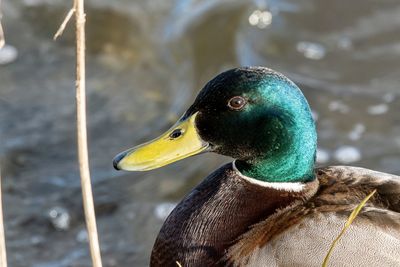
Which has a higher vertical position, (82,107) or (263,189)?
(82,107)

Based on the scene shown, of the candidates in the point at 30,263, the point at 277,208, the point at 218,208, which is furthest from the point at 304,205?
the point at 30,263

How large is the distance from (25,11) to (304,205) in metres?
4.54

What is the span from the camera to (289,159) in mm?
3674

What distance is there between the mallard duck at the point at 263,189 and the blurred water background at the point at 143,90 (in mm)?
1516

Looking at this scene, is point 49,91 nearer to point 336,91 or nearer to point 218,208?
point 336,91

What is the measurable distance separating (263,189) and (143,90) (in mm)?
3152

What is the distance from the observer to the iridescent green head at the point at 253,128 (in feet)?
11.7

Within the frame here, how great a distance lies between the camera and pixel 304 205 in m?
3.62

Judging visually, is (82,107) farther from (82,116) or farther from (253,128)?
Result: (253,128)

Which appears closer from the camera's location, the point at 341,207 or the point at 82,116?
Result: the point at 82,116

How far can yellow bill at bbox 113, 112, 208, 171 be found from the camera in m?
3.69

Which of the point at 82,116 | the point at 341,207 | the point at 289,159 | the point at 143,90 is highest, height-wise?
the point at 82,116

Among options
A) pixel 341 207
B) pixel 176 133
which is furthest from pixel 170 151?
pixel 341 207

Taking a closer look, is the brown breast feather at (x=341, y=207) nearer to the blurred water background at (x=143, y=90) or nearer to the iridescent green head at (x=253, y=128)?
the iridescent green head at (x=253, y=128)
